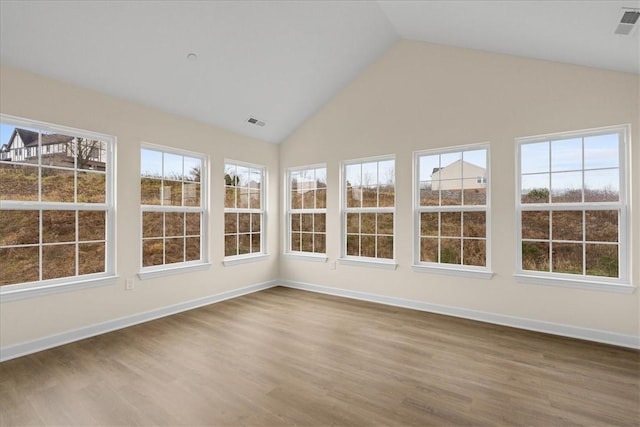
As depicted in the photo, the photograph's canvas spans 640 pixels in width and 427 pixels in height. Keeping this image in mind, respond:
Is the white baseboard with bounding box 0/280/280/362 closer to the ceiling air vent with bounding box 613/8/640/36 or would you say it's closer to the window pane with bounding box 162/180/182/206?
the window pane with bounding box 162/180/182/206

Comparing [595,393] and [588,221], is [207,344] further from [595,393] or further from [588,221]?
[588,221]

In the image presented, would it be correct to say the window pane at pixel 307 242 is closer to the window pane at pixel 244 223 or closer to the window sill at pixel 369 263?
the window sill at pixel 369 263

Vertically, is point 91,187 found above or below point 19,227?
above

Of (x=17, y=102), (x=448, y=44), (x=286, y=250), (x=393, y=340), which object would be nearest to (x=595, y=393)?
(x=393, y=340)

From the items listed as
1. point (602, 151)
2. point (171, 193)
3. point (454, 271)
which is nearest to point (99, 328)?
point (171, 193)

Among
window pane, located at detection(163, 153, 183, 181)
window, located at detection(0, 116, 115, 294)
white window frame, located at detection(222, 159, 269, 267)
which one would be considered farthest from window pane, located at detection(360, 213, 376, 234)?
window, located at detection(0, 116, 115, 294)

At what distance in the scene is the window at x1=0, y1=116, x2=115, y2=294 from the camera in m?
2.95

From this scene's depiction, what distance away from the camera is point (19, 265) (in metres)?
3.00

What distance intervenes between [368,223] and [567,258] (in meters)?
2.39

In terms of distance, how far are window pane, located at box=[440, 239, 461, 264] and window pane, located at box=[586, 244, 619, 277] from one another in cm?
127

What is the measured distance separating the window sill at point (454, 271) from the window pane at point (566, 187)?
1.09 metres

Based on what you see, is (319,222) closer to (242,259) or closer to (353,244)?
(353,244)

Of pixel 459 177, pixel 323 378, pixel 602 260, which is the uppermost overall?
pixel 459 177

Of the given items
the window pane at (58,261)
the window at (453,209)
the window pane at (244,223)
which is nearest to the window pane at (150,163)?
the window pane at (58,261)
